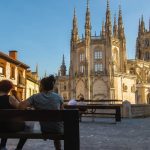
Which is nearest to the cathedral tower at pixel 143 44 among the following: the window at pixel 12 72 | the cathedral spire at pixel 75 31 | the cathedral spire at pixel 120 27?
the cathedral spire at pixel 120 27

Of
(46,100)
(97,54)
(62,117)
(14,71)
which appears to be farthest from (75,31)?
(62,117)

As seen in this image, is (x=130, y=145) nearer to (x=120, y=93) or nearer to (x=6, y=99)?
(x=6, y=99)

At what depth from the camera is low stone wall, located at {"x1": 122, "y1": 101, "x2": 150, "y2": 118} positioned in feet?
73.5

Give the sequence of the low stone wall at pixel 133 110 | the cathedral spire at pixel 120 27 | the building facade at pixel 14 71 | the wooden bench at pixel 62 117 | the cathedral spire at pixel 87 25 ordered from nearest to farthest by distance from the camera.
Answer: the wooden bench at pixel 62 117, the low stone wall at pixel 133 110, the building facade at pixel 14 71, the cathedral spire at pixel 87 25, the cathedral spire at pixel 120 27

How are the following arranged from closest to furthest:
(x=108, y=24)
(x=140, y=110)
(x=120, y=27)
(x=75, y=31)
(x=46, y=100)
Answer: (x=46, y=100)
(x=140, y=110)
(x=108, y=24)
(x=75, y=31)
(x=120, y=27)

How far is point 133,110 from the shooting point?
76.9ft

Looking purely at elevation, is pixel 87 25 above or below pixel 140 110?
above

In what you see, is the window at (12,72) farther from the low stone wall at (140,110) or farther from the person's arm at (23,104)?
the person's arm at (23,104)

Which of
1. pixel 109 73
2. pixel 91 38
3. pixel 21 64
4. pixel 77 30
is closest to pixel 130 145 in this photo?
pixel 21 64

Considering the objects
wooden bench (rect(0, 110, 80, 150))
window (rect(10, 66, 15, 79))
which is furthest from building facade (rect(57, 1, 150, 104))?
wooden bench (rect(0, 110, 80, 150))

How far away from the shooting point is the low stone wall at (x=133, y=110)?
22.4m

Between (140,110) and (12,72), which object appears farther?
(12,72)

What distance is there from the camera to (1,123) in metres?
Result: 5.16

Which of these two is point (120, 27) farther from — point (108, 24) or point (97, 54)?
point (97, 54)
